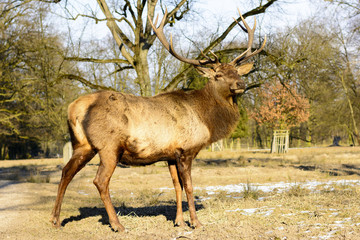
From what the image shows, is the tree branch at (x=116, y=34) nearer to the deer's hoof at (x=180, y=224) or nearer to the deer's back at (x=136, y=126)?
the deer's back at (x=136, y=126)

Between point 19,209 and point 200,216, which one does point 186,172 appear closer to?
point 200,216

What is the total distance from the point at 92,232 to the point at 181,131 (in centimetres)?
192

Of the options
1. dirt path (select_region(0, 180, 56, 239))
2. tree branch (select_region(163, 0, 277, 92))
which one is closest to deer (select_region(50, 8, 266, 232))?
dirt path (select_region(0, 180, 56, 239))

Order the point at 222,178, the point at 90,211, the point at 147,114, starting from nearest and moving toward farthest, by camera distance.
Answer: the point at 147,114 < the point at 90,211 < the point at 222,178

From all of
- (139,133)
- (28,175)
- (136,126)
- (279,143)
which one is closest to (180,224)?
(139,133)

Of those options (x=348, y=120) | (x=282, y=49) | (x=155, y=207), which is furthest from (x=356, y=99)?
(x=155, y=207)

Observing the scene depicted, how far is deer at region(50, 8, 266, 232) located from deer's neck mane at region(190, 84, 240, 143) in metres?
0.02

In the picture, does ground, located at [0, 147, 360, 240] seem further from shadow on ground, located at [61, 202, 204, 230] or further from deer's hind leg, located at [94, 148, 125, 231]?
deer's hind leg, located at [94, 148, 125, 231]

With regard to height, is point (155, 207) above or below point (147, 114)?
below

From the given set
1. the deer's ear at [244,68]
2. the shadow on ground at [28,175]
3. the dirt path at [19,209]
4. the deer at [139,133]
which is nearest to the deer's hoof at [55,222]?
the deer at [139,133]

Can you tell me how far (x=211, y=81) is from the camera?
596cm

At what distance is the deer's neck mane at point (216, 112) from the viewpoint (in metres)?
5.77

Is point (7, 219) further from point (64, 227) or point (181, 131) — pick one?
point (181, 131)

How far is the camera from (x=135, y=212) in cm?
653
